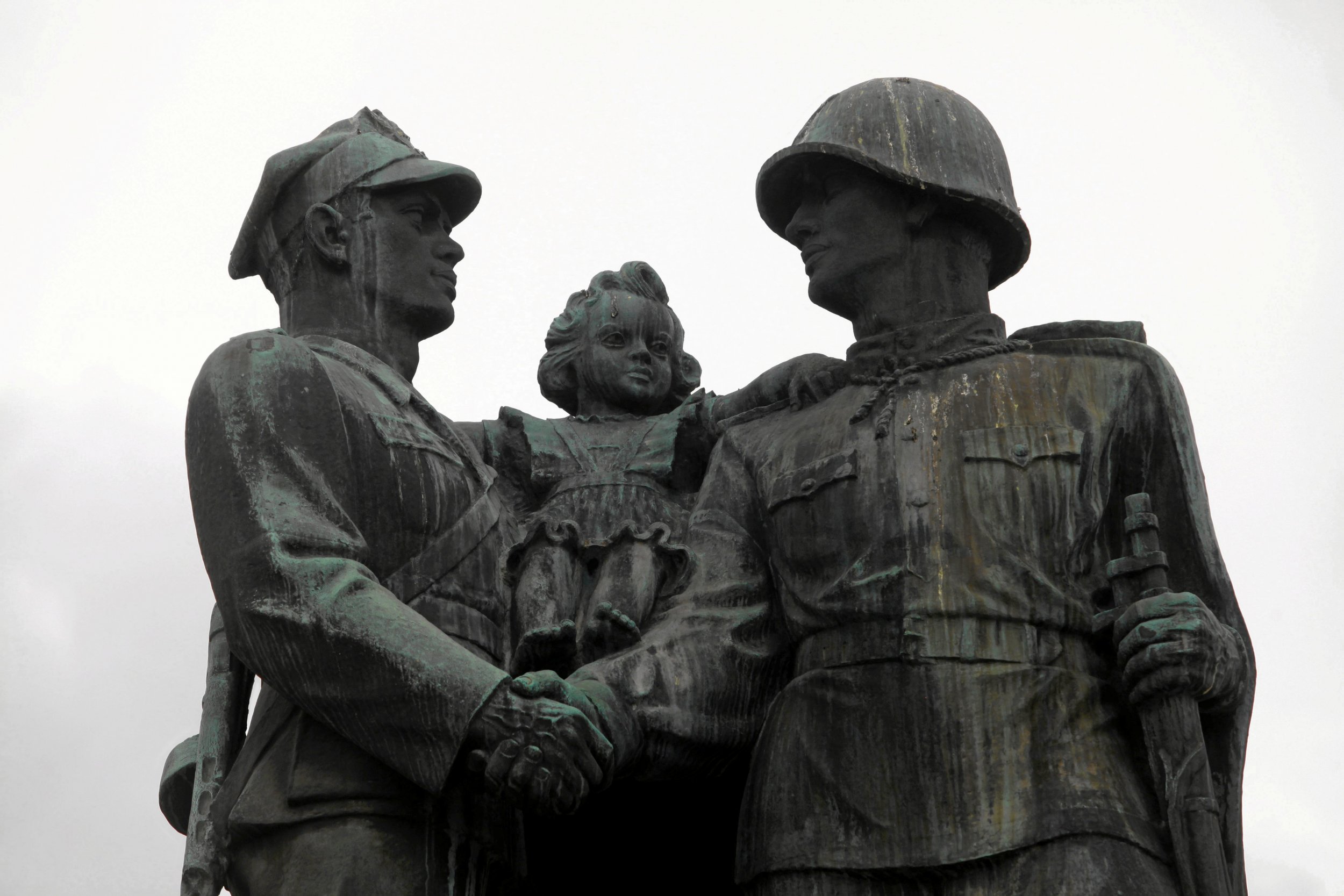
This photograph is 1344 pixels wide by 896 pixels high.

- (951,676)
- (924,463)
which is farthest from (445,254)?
(951,676)

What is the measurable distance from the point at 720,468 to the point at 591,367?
100 cm

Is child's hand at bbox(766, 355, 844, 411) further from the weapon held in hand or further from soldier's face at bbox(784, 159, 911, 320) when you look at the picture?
the weapon held in hand

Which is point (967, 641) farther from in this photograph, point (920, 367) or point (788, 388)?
point (788, 388)

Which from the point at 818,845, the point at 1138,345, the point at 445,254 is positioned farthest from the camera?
the point at 445,254

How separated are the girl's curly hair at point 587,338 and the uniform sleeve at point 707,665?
105 cm

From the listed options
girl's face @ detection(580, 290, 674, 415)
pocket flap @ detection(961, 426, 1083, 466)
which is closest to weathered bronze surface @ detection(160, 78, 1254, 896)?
pocket flap @ detection(961, 426, 1083, 466)

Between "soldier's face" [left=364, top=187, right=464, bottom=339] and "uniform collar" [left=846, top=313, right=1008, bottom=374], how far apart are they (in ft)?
6.10

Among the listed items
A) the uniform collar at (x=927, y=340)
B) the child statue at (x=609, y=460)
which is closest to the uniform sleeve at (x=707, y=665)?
the child statue at (x=609, y=460)

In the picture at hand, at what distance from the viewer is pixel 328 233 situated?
32.6ft

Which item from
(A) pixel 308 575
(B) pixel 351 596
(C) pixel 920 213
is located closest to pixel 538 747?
(B) pixel 351 596

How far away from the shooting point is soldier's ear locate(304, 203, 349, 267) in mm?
9883

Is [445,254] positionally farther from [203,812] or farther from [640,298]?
[203,812]

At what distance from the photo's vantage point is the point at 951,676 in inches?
340

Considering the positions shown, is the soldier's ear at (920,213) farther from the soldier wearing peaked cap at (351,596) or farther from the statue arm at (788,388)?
the soldier wearing peaked cap at (351,596)
